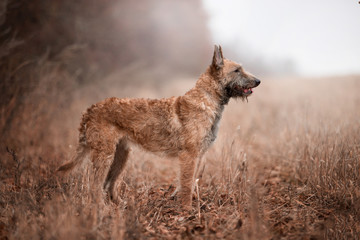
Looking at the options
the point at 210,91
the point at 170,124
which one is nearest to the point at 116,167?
the point at 170,124

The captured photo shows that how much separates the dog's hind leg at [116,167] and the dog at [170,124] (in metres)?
0.02

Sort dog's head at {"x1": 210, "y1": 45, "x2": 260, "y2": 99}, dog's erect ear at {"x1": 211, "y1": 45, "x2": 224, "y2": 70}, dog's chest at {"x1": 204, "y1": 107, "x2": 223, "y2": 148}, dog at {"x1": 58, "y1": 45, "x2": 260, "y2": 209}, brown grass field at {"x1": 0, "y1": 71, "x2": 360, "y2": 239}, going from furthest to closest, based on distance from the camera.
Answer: dog's head at {"x1": 210, "y1": 45, "x2": 260, "y2": 99} → dog's erect ear at {"x1": 211, "y1": 45, "x2": 224, "y2": 70} → dog's chest at {"x1": 204, "y1": 107, "x2": 223, "y2": 148} → dog at {"x1": 58, "y1": 45, "x2": 260, "y2": 209} → brown grass field at {"x1": 0, "y1": 71, "x2": 360, "y2": 239}

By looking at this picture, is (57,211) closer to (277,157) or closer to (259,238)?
(259,238)

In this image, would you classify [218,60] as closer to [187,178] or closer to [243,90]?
[243,90]

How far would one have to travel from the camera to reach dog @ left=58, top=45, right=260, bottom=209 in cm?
397

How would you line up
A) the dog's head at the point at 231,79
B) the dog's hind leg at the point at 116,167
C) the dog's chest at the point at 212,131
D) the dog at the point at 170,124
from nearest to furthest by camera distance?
the dog at the point at 170,124 → the dog's chest at the point at 212,131 → the dog's head at the point at 231,79 → the dog's hind leg at the point at 116,167

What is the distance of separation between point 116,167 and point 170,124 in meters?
1.26

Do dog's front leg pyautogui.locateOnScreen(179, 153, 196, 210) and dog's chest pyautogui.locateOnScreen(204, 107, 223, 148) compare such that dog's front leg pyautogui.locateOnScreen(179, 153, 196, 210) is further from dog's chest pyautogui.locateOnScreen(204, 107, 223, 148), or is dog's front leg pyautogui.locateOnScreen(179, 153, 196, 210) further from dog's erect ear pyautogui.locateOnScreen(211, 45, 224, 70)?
dog's erect ear pyautogui.locateOnScreen(211, 45, 224, 70)

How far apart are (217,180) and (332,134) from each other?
7.87 ft

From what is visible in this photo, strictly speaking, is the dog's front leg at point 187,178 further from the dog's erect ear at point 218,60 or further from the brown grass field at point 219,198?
the dog's erect ear at point 218,60

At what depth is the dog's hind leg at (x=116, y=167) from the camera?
4480mm

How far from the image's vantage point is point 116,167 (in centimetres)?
454

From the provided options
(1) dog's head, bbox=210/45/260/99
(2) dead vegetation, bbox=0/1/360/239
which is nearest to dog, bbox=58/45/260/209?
(1) dog's head, bbox=210/45/260/99

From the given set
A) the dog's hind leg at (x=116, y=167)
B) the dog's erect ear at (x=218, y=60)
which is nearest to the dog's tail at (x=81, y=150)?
the dog's hind leg at (x=116, y=167)
